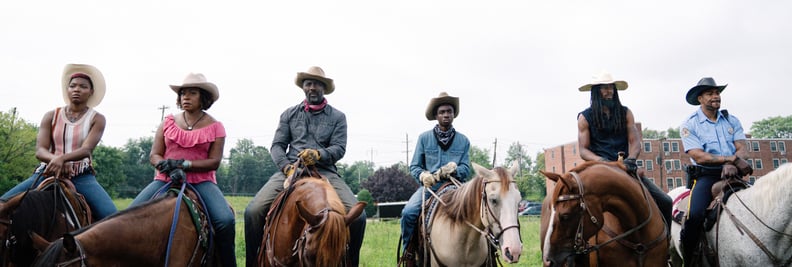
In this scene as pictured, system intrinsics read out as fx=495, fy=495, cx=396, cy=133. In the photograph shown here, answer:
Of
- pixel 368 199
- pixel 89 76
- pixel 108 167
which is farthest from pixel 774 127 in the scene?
pixel 89 76

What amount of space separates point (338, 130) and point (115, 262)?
3.28 metres

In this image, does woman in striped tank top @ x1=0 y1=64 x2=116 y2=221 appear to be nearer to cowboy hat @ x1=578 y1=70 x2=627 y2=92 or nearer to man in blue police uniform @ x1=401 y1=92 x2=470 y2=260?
man in blue police uniform @ x1=401 y1=92 x2=470 y2=260

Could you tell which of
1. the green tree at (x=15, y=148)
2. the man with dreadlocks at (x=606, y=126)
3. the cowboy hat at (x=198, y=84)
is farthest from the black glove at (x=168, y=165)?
the green tree at (x=15, y=148)

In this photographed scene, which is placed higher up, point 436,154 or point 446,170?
point 436,154

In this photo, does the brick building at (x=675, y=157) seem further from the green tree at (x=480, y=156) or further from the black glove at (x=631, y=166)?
the black glove at (x=631, y=166)

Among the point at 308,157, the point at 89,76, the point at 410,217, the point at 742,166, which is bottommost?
the point at 410,217

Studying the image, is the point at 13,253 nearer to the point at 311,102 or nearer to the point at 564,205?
the point at 311,102

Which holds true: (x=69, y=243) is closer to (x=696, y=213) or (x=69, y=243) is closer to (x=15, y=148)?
(x=696, y=213)

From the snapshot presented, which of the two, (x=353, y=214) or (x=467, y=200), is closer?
(x=353, y=214)

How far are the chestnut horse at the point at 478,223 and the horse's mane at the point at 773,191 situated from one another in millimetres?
2510

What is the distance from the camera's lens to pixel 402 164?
11306 cm

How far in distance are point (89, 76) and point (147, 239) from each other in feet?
9.08

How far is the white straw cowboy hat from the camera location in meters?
6.10

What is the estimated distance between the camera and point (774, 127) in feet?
347
